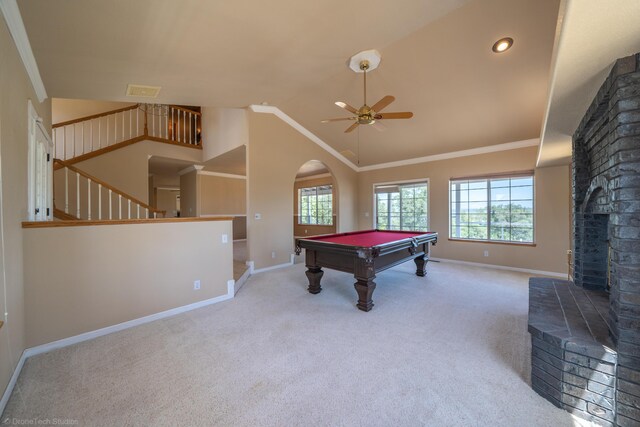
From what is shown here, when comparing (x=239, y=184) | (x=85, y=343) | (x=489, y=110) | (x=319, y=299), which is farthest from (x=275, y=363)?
(x=239, y=184)

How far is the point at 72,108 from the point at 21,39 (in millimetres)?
5225

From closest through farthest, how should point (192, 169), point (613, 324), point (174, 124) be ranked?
point (613, 324) < point (174, 124) < point (192, 169)

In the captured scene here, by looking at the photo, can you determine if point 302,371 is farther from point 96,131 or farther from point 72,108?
point 72,108

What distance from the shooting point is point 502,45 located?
9.87 ft

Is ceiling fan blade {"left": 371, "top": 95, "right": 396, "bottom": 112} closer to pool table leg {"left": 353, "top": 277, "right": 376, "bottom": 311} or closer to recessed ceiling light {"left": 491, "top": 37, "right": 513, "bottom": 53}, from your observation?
recessed ceiling light {"left": 491, "top": 37, "right": 513, "bottom": 53}

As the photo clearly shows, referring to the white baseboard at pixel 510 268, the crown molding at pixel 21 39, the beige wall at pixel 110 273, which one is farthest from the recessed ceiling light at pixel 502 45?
the crown molding at pixel 21 39

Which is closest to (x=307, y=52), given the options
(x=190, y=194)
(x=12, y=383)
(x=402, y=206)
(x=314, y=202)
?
(x=12, y=383)

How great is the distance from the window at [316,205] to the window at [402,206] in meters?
2.26

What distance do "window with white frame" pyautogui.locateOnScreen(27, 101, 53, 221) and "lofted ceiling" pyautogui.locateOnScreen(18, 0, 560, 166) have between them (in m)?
0.56

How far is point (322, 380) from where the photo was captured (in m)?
1.83

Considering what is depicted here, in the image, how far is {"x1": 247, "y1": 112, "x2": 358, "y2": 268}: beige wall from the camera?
4.91 m

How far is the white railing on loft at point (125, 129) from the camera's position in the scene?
494 centimetres

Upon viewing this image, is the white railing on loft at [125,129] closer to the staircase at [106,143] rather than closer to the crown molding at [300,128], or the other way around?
the staircase at [106,143]

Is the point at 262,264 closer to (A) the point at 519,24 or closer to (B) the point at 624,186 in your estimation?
(B) the point at 624,186
